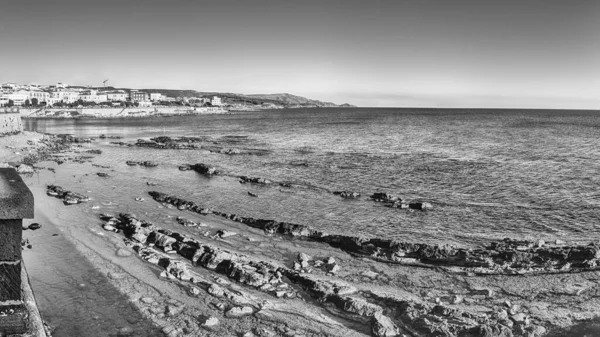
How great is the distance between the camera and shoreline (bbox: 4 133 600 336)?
1111 cm

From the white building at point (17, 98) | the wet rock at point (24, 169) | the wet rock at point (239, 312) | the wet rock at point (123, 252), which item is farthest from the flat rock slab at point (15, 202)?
the white building at point (17, 98)

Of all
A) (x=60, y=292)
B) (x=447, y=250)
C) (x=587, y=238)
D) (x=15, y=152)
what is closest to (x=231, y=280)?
(x=60, y=292)

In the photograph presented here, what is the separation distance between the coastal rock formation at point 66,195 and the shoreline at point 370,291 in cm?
731

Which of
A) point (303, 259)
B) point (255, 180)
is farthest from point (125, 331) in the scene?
point (255, 180)

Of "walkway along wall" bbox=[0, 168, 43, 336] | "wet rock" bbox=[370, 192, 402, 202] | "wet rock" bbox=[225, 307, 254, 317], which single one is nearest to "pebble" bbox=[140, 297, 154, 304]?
"wet rock" bbox=[225, 307, 254, 317]

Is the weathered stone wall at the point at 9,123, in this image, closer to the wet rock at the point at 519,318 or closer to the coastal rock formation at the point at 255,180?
the coastal rock formation at the point at 255,180

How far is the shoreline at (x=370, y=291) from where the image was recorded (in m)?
11.1

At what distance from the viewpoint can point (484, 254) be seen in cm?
1645

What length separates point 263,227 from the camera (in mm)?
20203

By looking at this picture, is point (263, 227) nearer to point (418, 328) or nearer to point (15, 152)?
point (418, 328)

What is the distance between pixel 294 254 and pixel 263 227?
395cm

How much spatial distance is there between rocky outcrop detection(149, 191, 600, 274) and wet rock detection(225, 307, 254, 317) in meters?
6.58

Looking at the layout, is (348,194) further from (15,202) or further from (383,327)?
(15,202)

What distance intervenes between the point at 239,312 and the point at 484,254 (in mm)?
10406
